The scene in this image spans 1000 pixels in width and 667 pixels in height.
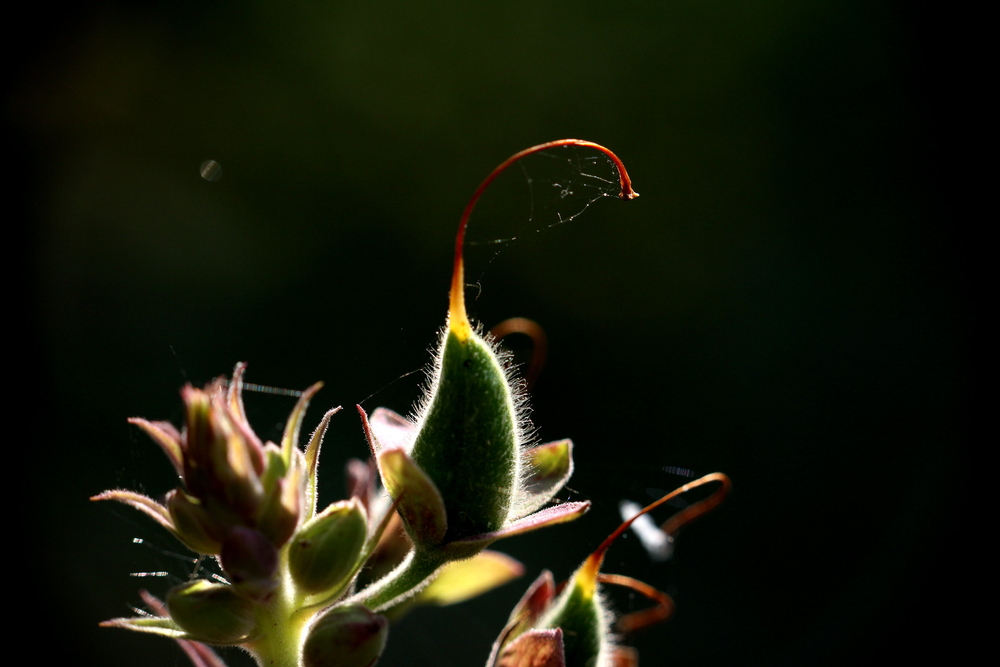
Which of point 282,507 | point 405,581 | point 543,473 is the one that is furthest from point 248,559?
point 543,473

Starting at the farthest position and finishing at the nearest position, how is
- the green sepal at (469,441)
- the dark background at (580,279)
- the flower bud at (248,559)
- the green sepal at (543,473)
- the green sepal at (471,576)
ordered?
the dark background at (580,279) → the green sepal at (471,576) → the green sepal at (543,473) → the green sepal at (469,441) → the flower bud at (248,559)

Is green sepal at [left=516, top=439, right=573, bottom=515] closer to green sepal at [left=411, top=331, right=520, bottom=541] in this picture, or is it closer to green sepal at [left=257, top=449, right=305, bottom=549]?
green sepal at [left=411, top=331, right=520, bottom=541]

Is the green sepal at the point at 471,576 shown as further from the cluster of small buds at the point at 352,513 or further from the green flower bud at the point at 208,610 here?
the green flower bud at the point at 208,610

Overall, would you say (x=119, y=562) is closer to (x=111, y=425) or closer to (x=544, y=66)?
(x=111, y=425)

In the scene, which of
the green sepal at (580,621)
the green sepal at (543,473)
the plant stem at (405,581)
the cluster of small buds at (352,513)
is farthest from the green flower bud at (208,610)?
the green sepal at (580,621)

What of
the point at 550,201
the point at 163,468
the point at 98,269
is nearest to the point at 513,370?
the point at 163,468

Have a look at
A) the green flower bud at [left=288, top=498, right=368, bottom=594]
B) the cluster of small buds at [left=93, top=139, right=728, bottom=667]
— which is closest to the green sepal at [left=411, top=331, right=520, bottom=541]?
the cluster of small buds at [left=93, top=139, right=728, bottom=667]
